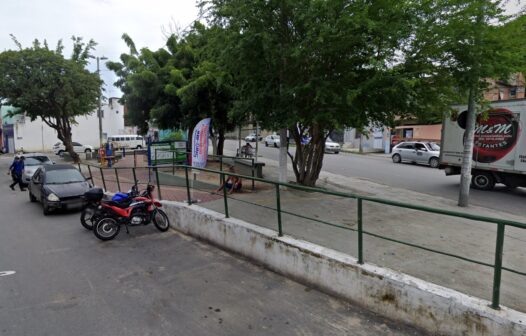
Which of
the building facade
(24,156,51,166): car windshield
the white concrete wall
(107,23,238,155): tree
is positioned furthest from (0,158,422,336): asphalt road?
the building facade

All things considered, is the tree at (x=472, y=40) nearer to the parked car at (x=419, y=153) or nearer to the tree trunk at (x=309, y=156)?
the tree trunk at (x=309, y=156)

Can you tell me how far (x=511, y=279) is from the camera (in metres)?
4.25

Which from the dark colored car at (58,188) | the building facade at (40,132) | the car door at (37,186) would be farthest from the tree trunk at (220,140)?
the building facade at (40,132)

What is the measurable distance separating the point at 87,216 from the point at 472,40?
31.1 ft

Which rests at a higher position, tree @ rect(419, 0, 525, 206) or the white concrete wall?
tree @ rect(419, 0, 525, 206)

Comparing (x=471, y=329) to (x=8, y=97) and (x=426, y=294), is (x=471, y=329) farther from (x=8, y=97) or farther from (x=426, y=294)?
(x=8, y=97)

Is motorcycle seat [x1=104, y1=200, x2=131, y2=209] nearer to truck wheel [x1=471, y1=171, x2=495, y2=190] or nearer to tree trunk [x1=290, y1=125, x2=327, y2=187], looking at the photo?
tree trunk [x1=290, y1=125, x2=327, y2=187]

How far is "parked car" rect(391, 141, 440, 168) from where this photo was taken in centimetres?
2195

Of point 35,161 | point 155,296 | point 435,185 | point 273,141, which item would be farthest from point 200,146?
point 273,141

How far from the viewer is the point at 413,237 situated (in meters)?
5.92

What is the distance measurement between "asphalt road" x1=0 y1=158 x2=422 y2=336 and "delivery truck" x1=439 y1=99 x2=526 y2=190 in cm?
966

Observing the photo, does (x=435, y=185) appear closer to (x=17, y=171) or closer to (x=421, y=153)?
(x=421, y=153)

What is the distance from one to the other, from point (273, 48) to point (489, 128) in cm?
1005

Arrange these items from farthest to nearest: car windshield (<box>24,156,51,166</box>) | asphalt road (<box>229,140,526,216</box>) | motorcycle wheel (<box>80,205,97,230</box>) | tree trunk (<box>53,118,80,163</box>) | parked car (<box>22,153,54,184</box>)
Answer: tree trunk (<box>53,118,80,163</box>)
car windshield (<box>24,156,51,166</box>)
parked car (<box>22,153,54,184</box>)
asphalt road (<box>229,140,526,216</box>)
motorcycle wheel (<box>80,205,97,230</box>)
